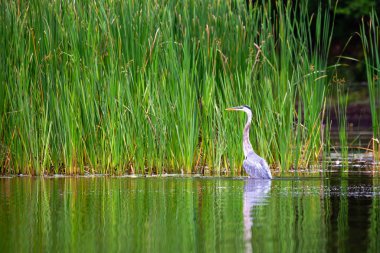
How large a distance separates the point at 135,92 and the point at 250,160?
61.5 inches

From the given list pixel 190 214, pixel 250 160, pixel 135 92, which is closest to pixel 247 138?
pixel 250 160

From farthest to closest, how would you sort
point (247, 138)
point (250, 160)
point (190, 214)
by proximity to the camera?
point (247, 138), point (250, 160), point (190, 214)

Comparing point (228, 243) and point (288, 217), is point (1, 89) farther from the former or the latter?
point (228, 243)

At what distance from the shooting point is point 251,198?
891 centimetres

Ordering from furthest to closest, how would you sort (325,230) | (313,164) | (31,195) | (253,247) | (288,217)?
Answer: (313,164) < (31,195) < (288,217) < (325,230) < (253,247)

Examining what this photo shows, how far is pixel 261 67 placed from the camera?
12281 millimetres

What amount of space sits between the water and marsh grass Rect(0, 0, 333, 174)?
55 cm

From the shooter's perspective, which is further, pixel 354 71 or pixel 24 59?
pixel 354 71

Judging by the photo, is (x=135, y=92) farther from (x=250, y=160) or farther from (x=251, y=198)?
(x=251, y=198)

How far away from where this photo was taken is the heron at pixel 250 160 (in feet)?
35.0

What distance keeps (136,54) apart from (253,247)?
19.1ft

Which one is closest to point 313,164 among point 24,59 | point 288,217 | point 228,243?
point 24,59

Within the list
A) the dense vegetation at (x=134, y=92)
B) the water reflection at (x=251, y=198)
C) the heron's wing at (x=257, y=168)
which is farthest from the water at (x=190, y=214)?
the dense vegetation at (x=134, y=92)

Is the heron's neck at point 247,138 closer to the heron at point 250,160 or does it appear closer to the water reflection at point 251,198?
the heron at point 250,160
